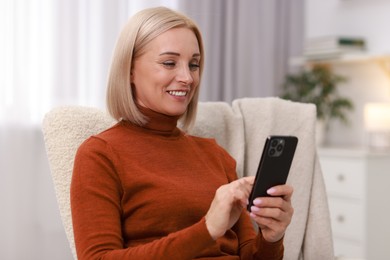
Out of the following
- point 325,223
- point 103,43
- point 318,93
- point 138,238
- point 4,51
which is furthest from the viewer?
point 318,93

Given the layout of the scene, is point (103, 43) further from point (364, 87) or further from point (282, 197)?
point (282, 197)

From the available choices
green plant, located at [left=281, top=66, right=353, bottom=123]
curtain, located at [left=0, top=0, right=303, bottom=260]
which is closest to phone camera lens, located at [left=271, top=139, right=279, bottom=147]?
curtain, located at [left=0, top=0, right=303, bottom=260]

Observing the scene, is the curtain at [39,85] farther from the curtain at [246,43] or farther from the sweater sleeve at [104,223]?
the sweater sleeve at [104,223]

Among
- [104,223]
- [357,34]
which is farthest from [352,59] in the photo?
[104,223]

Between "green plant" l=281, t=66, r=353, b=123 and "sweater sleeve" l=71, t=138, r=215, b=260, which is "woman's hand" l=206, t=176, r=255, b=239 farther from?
"green plant" l=281, t=66, r=353, b=123

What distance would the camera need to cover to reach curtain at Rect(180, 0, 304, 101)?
11.4 feet

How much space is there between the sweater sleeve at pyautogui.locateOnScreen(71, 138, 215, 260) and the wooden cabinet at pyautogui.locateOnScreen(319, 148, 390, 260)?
191 centimetres

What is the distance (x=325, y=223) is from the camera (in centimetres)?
180

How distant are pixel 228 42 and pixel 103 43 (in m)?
0.77

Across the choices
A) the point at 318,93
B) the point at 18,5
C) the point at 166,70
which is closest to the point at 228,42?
the point at 318,93

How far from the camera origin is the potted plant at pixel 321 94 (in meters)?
3.49

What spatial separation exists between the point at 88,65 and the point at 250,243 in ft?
5.69

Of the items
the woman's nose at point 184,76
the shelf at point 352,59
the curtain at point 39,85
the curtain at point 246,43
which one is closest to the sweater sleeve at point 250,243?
the woman's nose at point 184,76

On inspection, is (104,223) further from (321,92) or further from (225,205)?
(321,92)
